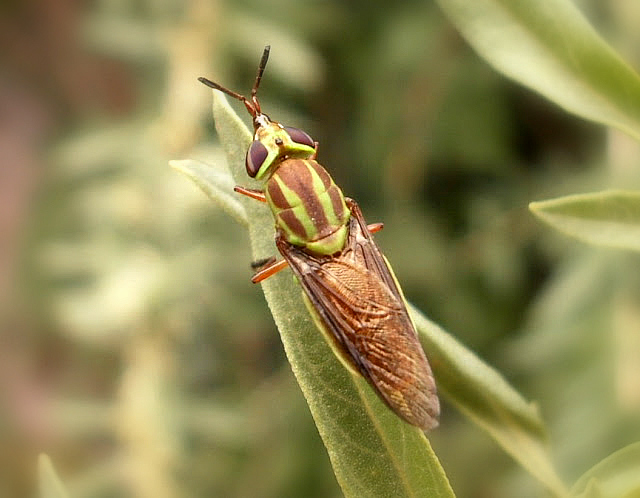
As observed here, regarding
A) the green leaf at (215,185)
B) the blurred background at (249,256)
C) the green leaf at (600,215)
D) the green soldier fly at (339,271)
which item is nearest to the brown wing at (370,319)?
the green soldier fly at (339,271)

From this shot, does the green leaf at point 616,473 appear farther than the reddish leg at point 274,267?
No

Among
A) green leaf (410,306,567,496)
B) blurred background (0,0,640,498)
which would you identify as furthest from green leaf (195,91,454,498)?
blurred background (0,0,640,498)

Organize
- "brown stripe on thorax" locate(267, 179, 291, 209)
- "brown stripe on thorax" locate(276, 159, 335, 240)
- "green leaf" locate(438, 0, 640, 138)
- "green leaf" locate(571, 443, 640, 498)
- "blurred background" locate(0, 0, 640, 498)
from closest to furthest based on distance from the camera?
1. "green leaf" locate(571, 443, 640, 498)
2. "green leaf" locate(438, 0, 640, 138)
3. "brown stripe on thorax" locate(267, 179, 291, 209)
4. "brown stripe on thorax" locate(276, 159, 335, 240)
5. "blurred background" locate(0, 0, 640, 498)

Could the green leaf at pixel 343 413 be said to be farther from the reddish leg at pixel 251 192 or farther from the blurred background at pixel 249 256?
the blurred background at pixel 249 256

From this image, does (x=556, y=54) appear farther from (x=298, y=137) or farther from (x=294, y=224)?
(x=298, y=137)

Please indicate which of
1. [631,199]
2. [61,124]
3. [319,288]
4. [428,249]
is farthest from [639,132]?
[61,124]

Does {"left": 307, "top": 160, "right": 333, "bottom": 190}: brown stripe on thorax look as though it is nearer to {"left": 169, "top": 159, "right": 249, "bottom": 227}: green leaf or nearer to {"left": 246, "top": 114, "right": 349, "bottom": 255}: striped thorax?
{"left": 246, "top": 114, "right": 349, "bottom": 255}: striped thorax
